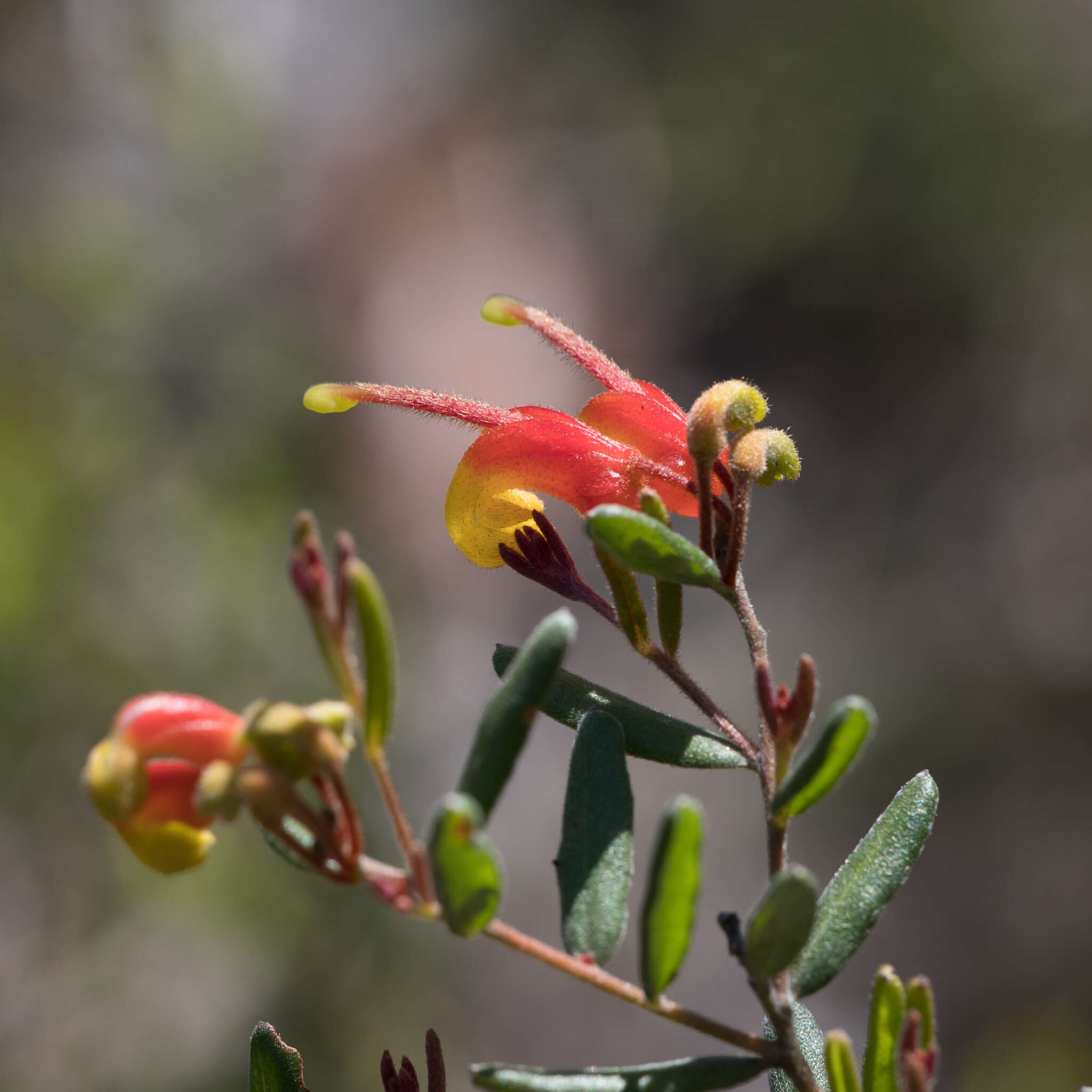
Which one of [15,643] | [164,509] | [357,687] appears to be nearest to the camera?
[357,687]

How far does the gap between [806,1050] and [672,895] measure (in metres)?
0.33

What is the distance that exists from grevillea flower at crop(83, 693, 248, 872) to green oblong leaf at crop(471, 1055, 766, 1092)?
180 mm

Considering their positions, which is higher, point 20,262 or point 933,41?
point 933,41

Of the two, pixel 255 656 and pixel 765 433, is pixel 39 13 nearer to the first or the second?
pixel 255 656

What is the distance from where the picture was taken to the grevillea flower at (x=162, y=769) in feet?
1.69

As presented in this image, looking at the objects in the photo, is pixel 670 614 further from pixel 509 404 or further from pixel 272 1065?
pixel 509 404

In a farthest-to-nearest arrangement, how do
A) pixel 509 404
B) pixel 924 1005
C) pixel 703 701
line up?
pixel 509 404 < pixel 703 701 < pixel 924 1005

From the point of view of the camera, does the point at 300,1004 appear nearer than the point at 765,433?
No

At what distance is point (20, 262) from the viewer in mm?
4164

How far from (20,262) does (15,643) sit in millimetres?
1908

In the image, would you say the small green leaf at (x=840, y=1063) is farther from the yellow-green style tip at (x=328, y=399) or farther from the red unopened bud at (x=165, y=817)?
the yellow-green style tip at (x=328, y=399)

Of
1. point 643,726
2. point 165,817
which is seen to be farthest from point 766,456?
point 165,817

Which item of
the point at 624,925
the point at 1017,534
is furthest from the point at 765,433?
the point at 1017,534

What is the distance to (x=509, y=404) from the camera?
5.18m
